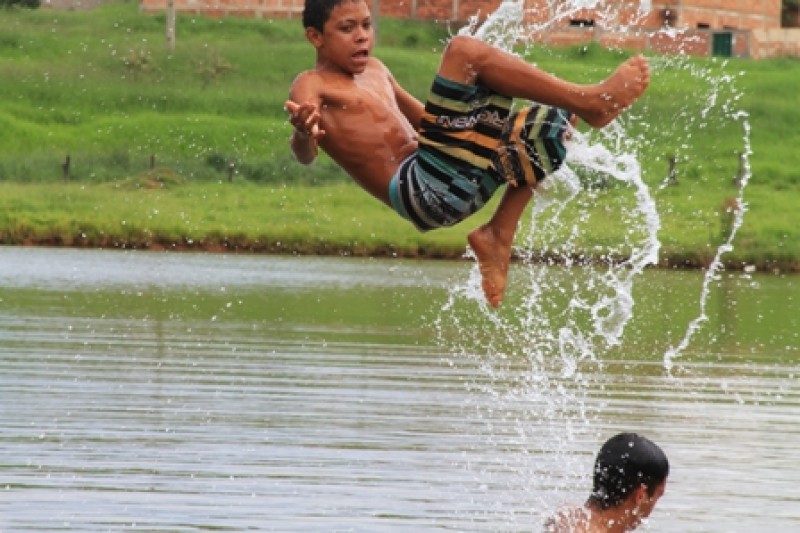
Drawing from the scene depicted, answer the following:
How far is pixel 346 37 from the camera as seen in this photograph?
9.83 m

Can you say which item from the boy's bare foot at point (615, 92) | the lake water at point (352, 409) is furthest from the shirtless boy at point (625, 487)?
the lake water at point (352, 409)

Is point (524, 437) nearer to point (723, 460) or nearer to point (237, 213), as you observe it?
point (723, 460)

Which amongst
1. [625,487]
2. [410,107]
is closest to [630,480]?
[625,487]

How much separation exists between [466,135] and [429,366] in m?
9.30

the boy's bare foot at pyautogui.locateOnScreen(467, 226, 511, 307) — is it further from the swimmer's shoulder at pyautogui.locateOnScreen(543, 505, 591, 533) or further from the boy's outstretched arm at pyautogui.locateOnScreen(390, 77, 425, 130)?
the swimmer's shoulder at pyautogui.locateOnScreen(543, 505, 591, 533)

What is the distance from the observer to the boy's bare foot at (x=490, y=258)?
10008 mm

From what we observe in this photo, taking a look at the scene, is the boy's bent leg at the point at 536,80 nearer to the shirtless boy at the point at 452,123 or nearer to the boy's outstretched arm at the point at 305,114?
the shirtless boy at the point at 452,123

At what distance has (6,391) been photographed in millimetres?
16000

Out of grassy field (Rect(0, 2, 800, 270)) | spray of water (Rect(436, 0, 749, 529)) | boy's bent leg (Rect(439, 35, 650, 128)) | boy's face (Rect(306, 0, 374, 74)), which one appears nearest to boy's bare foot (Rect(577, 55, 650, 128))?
boy's bent leg (Rect(439, 35, 650, 128))

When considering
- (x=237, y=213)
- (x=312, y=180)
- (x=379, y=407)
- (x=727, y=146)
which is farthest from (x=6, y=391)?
(x=727, y=146)

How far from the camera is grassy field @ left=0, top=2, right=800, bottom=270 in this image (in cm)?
3491

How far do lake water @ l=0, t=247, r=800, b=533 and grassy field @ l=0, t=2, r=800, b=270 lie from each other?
3937 millimetres

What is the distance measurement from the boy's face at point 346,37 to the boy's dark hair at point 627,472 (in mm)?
2525

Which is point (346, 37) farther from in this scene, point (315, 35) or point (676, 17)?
point (676, 17)
